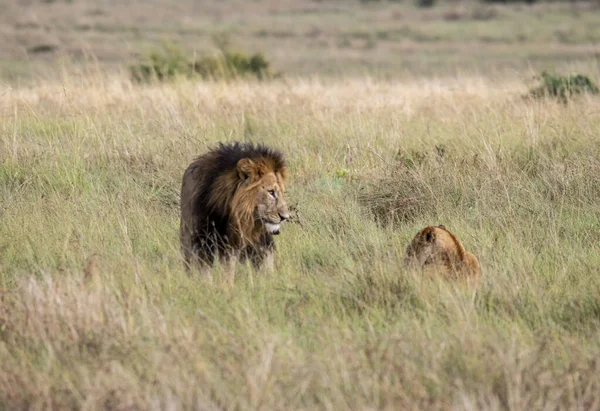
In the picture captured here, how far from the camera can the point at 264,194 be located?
528 cm

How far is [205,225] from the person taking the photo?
5.38 m

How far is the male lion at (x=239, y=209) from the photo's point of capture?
5250mm

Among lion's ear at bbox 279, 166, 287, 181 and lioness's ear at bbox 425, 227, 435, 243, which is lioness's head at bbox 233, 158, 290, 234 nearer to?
lion's ear at bbox 279, 166, 287, 181

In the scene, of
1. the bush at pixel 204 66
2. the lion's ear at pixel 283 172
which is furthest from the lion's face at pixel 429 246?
the bush at pixel 204 66

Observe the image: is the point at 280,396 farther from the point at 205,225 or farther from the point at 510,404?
the point at 205,225

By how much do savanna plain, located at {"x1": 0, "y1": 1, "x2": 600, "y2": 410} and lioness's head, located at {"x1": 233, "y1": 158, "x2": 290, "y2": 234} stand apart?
0.28 metres

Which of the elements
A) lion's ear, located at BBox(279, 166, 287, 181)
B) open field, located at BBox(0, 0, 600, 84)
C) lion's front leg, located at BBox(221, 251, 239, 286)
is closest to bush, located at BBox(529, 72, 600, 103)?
open field, located at BBox(0, 0, 600, 84)

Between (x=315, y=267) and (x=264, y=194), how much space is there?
507 mm

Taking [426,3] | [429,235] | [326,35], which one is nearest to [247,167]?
[429,235]

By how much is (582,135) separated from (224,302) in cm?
496

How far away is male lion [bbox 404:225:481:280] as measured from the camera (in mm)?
4867

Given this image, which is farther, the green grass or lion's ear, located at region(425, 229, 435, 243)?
lion's ear, located at region(425, 229, 435, 243)

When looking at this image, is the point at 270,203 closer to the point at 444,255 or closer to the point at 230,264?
the point at 230,264

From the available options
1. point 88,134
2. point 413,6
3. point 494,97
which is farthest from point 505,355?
point 413,6
